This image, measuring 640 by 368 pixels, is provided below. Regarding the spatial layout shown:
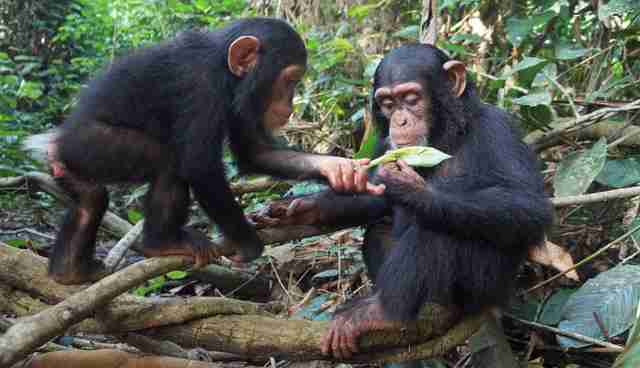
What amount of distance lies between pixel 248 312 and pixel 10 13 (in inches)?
484

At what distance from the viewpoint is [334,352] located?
2.94 metres

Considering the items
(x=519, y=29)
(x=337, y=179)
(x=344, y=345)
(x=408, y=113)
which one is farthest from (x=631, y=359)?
(x=519, y=29)

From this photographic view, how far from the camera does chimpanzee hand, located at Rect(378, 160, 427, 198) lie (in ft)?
10.5

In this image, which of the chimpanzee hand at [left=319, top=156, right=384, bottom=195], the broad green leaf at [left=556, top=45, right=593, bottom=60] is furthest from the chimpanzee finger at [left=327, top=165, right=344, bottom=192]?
the broad green leaf at [left=556, top=45, right=593, bottom=60]

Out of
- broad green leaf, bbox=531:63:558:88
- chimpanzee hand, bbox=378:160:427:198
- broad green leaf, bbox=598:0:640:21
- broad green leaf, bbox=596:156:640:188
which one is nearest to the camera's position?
chimpanzee hand, bbox=378:160:427:198

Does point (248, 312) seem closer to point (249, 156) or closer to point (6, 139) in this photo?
point (249, 156)

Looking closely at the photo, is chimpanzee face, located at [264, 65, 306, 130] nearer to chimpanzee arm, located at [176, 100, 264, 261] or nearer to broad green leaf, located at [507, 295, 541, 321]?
chimpanzee arm, located at [176, 100, 264, 261]

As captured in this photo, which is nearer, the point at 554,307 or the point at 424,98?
the point at 424,98

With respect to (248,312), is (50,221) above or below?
below

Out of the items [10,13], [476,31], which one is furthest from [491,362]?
[10,13]

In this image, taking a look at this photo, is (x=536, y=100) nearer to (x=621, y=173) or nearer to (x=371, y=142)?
(x=621, y=173)

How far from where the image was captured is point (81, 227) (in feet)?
12.0

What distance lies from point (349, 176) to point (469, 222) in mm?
626

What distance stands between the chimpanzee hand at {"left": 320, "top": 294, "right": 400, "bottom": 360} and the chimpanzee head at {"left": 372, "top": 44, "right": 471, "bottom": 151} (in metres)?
0.95
